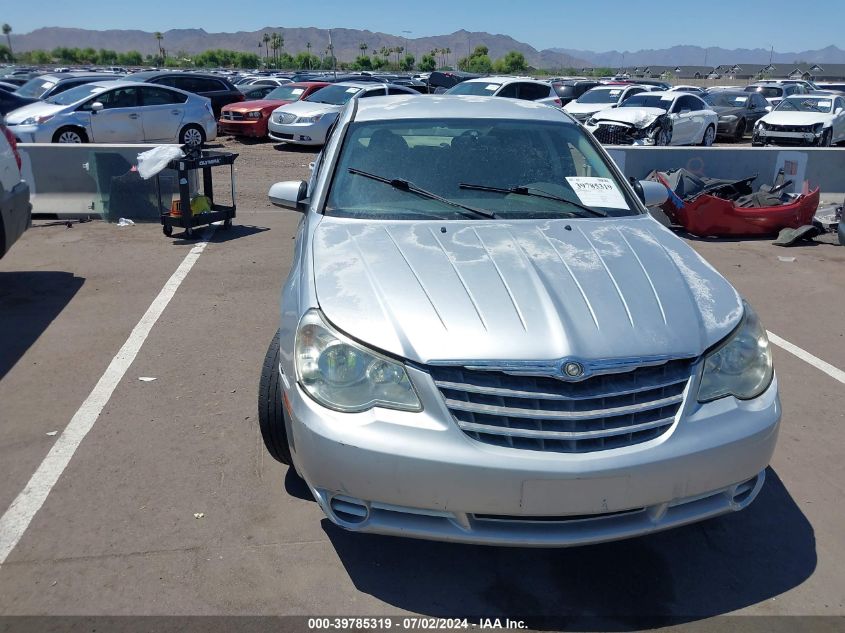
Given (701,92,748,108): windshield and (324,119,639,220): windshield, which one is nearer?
(324,119,639,220): windshield

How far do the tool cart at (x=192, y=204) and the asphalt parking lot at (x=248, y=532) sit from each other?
2.84 metres

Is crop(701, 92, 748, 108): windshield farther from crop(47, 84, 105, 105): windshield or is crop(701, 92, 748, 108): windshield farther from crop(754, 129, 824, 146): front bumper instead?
crop(47, 84, 105, 105): windshield

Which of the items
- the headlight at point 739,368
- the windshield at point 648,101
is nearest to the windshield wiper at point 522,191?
the headlight at point 739,368

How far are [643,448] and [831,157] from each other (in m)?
9.70

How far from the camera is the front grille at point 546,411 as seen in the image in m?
2.67

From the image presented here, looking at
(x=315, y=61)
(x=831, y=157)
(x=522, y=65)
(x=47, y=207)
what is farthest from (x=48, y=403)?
(x=315, y=61)

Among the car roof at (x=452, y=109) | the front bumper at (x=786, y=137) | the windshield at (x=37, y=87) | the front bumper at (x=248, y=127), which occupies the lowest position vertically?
the front bumper at (x=786, y=137)

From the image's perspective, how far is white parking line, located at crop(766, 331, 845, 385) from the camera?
16.9 feet

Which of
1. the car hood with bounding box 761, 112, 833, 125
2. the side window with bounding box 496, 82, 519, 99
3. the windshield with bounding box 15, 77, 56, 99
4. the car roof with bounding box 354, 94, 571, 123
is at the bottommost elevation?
the car hood with bounding box 761, 112, 833, 125

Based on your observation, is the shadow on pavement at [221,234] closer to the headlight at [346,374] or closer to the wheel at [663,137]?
the headlight at [346,374]

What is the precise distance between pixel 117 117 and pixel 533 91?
9862mm

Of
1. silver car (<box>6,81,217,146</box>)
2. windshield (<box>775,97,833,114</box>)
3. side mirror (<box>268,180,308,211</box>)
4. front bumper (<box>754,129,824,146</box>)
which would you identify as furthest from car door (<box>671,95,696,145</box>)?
side mirror (<box>268,180,308,211</box>)

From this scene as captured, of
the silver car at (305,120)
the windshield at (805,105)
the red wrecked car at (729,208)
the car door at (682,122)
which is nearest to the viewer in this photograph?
the red wrecked car at (729,208)

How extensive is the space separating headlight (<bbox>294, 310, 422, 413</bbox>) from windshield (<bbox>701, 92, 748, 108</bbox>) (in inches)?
877
